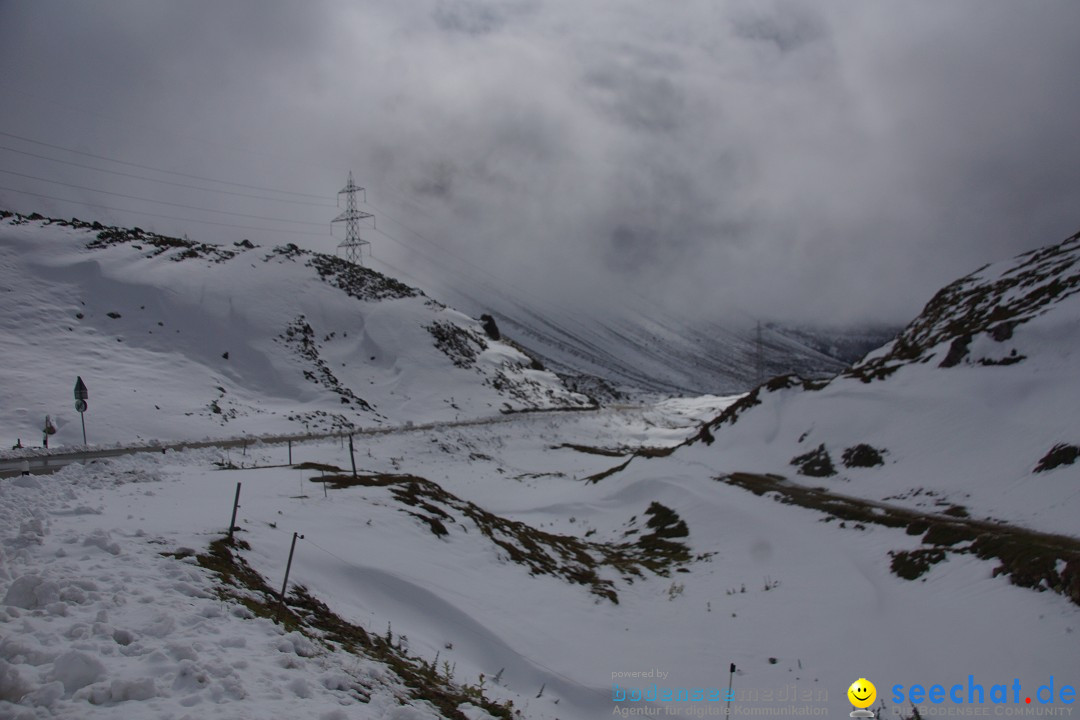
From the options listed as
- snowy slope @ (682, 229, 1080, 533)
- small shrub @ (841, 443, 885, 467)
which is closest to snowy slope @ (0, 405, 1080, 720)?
snowy slope @ (682, 229, 1080, 533)

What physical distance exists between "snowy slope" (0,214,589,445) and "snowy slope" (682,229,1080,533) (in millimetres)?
33981

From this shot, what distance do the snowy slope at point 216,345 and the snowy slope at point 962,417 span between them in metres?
34.0

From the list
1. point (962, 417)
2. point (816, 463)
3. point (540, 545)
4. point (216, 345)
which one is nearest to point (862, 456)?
point (816, 463)

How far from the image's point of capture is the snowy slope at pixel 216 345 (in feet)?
120

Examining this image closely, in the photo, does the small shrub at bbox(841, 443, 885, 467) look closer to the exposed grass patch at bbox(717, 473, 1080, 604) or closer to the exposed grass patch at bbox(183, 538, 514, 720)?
the exposed grass patch at bbox(717, 473, 1080, 604)

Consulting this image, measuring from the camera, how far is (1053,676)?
9234mm

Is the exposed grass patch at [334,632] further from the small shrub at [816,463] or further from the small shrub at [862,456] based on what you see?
the small shrub at [816,463]

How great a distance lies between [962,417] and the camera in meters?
25.6

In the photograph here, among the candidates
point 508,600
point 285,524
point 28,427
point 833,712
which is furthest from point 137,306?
point 833,712

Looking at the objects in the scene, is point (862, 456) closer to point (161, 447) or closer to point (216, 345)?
point (161, 447)

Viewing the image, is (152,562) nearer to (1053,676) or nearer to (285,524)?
(285,524)

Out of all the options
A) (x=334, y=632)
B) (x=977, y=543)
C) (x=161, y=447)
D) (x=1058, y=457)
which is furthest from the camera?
(x=161, y=447)

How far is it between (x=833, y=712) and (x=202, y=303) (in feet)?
211

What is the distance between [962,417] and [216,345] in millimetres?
58445
